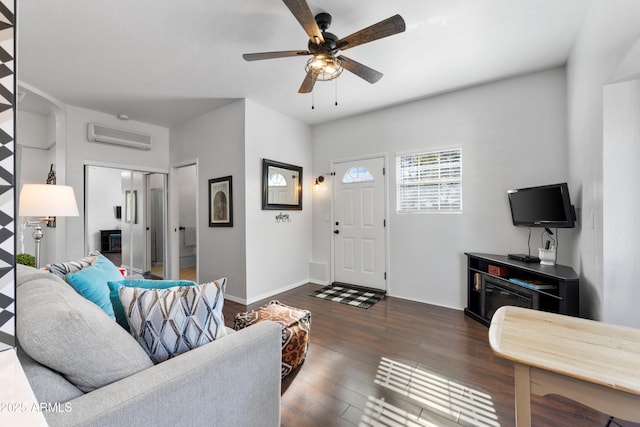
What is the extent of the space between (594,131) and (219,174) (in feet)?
12.8

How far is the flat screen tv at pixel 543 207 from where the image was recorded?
7.38 ft

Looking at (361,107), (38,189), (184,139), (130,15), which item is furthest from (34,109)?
(361,107)

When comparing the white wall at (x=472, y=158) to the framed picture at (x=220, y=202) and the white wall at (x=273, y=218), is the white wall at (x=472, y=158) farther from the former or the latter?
the framed picture at (x=220, y=202)

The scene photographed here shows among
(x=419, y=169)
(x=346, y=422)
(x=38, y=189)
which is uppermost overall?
(x=419, y=169)

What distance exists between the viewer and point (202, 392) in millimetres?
932

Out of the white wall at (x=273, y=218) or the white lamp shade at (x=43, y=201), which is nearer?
the white lamp shade at (x=43, y=201)

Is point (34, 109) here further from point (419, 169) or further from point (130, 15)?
point (419, 169)

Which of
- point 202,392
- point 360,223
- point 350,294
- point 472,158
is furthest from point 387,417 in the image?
point 472,158

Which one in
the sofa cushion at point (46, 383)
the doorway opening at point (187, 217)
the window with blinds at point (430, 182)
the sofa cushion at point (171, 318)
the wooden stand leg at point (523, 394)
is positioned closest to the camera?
the sofa cushion at point (46, 383)

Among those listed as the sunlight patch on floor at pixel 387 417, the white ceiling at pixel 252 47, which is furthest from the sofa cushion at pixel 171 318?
the white ceiling at pixel 252 47

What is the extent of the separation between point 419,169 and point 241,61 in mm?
2502

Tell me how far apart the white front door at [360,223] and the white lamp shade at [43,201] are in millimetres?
3211

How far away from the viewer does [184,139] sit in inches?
169

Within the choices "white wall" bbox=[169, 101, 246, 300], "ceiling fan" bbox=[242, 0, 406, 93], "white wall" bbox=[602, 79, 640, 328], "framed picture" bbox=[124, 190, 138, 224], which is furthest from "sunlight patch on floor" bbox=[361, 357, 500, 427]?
"framed picture" bbox=[124, 190, 138, 224]
